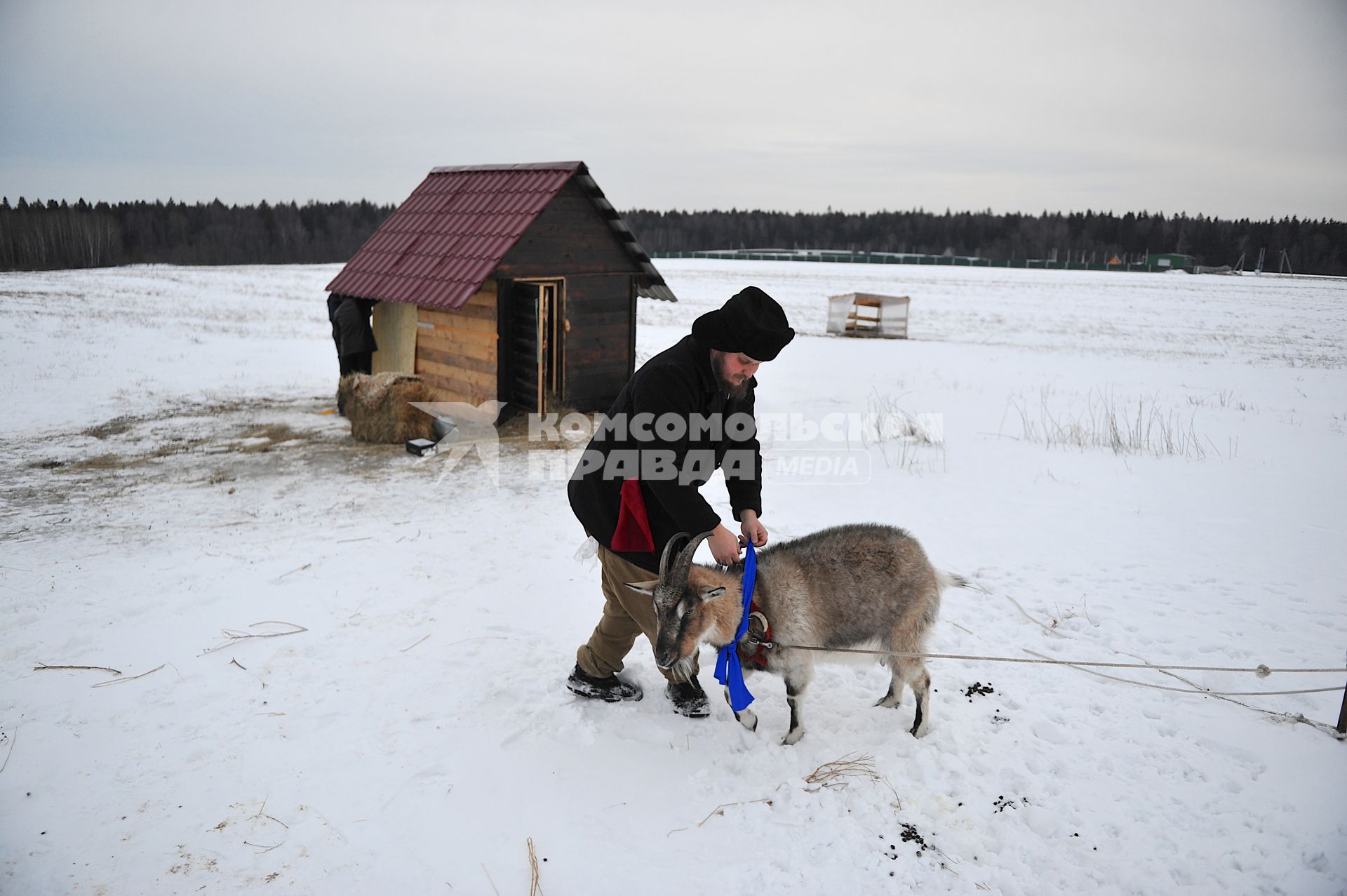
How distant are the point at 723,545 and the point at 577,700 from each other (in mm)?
1533

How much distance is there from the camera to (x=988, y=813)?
11.6 ft

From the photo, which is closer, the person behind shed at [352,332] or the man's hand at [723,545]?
the man's hand at [723,545]

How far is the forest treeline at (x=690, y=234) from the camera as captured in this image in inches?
1946

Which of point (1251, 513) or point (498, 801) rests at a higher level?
point (1251, 513)

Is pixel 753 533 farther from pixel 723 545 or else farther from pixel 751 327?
pixel 751 327

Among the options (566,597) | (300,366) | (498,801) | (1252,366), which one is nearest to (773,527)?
(566,597)

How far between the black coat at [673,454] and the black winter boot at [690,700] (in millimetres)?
923

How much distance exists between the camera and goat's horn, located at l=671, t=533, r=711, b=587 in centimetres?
359

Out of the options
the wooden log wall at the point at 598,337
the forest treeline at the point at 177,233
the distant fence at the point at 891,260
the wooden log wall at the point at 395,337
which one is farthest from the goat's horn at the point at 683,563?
the distant fence at the point at 891,260

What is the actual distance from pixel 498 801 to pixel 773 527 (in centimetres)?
422

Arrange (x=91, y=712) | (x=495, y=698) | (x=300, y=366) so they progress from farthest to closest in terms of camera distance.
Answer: (x=300, y=366), (x=495, y=698), (x=91, y=712)

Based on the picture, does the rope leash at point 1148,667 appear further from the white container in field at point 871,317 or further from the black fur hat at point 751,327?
the white container in field at point 871,317

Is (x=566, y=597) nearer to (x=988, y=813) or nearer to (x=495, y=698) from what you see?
(x=495, y=698)

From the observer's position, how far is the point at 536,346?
11281 millimetres
